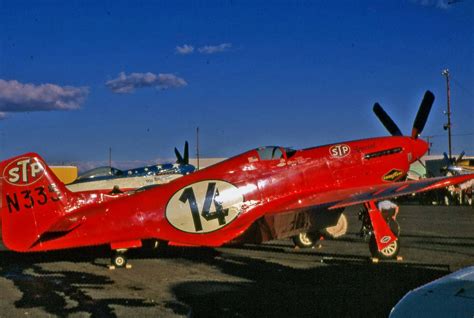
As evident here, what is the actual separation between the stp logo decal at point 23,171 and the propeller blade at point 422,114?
869cm

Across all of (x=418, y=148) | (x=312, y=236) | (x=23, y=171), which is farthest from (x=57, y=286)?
(x=418, y=148)

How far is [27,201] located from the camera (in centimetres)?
1059

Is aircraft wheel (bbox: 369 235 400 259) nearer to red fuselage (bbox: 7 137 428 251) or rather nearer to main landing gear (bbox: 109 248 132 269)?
red fuselage (bbox: 7 137 428 251)

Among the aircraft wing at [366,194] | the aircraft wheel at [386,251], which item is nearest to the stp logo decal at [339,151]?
the aircraft wing at [366,194]

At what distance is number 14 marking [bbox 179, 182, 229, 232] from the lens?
10.6 metres

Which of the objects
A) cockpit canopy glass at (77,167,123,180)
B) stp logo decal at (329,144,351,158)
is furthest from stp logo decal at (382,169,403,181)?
cockpit canopy glass at (77,167,123,180)

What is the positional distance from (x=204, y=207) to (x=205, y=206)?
0.09 feet

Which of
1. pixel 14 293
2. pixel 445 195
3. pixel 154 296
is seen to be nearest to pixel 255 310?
pixel 154 296

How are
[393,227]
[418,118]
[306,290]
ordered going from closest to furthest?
1. [306,290]
2. [393,227]
3. [418,118]

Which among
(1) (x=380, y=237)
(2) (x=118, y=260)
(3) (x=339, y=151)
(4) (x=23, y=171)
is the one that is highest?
(3) (x=339, y=151)

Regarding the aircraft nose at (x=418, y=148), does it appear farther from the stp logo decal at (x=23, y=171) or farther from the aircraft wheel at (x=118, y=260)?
the stp logo decal at (x=23, y=171)

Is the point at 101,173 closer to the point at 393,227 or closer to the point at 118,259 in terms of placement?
the point at 118,259

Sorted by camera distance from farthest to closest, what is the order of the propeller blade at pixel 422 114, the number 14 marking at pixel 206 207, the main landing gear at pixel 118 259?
the propeller blade at pixel 422 114 → the main landing gear at pixel 118 259 → the number 14 marking at pixel 206 207

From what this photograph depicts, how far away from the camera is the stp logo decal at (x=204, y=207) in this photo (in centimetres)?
1056
